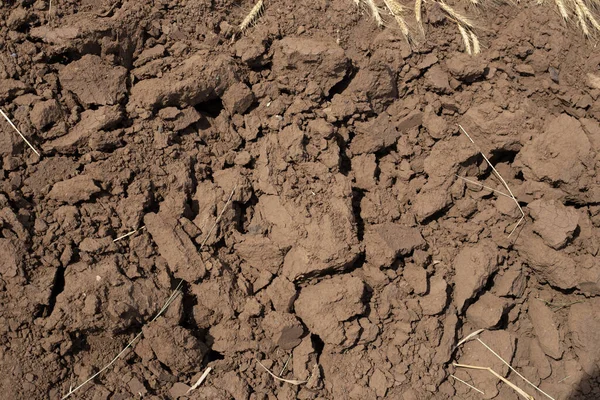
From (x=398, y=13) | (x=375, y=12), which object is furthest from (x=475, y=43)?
(x=375, y=12)

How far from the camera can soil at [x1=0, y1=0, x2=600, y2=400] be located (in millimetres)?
2553

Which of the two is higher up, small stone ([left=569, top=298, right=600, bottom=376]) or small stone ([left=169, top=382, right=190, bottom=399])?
small stone ([left=169, top=382, right=190, bottom=399])

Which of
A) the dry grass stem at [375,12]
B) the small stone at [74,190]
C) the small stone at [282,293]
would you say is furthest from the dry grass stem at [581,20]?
the small stone at [74,190]

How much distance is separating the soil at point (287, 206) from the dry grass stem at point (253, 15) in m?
0.03

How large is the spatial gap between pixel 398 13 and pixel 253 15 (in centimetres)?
82

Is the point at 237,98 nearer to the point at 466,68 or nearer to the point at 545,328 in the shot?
the point at 466,68

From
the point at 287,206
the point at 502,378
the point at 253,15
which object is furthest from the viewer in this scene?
the point at 253,15

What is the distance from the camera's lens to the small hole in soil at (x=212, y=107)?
10.1 feet

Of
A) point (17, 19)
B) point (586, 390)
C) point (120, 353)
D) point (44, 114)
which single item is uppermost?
point (17, 19)

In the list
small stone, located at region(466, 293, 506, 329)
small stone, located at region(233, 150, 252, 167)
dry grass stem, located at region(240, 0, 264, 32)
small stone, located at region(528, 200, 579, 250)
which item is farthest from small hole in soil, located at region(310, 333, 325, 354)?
dry grass stem, located at region(240, 0, 264, 32)

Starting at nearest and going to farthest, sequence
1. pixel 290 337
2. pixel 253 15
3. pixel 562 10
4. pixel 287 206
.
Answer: pixel 290 337
pixel 287 206
pixel 253 15
pixel 562 10

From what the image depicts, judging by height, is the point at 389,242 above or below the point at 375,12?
below

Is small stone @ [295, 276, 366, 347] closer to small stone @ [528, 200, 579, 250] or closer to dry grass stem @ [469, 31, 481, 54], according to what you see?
small stone @ [528, 200, 579, 250]

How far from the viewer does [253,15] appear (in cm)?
320
